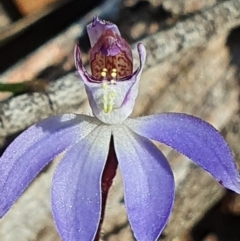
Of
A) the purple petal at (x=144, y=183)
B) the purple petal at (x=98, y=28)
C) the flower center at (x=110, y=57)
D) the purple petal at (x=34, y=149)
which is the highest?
the purple petal at (x=98, y=28)

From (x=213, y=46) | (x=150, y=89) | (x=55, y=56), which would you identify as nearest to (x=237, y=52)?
(x=213, y=46)

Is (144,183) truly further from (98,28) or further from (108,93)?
(98,28)

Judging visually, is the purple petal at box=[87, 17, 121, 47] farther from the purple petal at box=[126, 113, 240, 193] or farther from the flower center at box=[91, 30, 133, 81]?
the purple petal at box=[126, 113, 240, 193]

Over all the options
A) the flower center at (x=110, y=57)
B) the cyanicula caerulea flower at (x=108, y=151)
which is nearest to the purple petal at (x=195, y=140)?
the cyanicula caerulea flower at (x=108, y=151)

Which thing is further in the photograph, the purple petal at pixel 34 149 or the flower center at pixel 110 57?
the flower center at pixel 110 57

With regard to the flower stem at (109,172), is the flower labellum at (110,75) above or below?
above

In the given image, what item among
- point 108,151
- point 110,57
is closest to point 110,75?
point 110,57

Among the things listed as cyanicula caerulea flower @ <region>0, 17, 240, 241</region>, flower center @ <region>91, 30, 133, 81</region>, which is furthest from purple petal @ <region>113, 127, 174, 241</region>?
flower center @ <region>91, 30, 133, 81</region>

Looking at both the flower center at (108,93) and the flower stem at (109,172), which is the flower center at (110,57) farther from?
the flower stem at (109,172)
